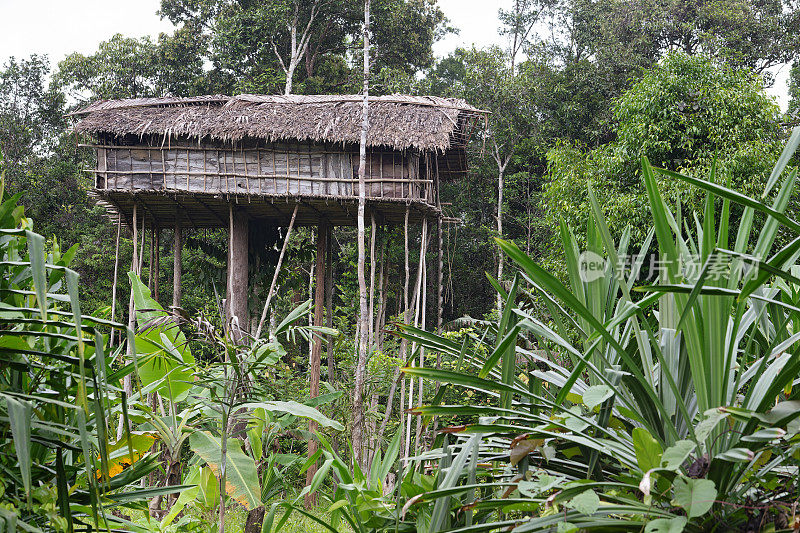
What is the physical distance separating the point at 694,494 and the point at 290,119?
8.83 meters

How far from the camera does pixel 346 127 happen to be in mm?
9133

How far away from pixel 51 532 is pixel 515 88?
14.0 m

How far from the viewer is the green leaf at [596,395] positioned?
1.22 meters

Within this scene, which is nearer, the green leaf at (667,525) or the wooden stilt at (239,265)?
the green leaf at (667,525)

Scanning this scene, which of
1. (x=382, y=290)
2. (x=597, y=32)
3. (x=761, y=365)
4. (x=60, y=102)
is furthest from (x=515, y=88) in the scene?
(x=761, y=365)

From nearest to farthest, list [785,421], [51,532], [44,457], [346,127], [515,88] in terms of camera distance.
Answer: [785,421] < [51,532] < [44,457] < [346,127] < [515,88]

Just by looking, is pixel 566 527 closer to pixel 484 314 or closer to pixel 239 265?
pixel 484 314

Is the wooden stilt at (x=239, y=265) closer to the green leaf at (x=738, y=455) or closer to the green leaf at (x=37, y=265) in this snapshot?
the green leaf at (x=37, y=265)

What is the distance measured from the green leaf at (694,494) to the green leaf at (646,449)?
0.19 ft

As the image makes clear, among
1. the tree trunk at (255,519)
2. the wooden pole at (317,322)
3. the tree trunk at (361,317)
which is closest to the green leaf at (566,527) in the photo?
the tree trunk at (255,519)

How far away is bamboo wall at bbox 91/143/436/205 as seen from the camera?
30.0 feet

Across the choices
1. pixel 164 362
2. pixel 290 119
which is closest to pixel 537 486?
pixel 164 362

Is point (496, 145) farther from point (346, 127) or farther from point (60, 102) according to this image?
point (60, 102)

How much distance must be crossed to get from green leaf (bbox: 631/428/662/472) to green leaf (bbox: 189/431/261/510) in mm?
2940
